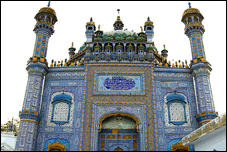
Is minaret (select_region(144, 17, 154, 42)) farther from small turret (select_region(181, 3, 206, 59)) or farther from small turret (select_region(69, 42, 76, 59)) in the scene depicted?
small turret (select_region(69, 42, 76, 59))

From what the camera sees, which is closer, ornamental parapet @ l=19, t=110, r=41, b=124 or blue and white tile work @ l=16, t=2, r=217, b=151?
ornamental parapet @ l=19, t=110, r=41, b=124

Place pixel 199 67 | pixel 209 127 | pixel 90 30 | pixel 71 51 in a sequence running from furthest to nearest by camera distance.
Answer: pixel 71 51
pixel 90 30
pixel 199 67
pixel 209 127

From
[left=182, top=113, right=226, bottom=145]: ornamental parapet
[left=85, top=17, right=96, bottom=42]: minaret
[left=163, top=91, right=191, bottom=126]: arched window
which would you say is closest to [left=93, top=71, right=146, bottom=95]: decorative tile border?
[left=163, top=91, right=191, bottom=126]: arched window

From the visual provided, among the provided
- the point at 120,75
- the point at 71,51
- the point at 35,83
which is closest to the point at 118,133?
the point at 120,75

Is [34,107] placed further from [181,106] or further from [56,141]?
[181,106]

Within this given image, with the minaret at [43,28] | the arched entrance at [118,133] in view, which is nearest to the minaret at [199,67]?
the arched entrance at [118,133]

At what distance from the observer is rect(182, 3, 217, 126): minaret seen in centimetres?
1630

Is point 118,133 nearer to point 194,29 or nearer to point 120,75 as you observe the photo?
point 120,75

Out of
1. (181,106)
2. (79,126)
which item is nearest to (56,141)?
(79,126)

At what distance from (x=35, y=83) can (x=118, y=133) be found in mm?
6486

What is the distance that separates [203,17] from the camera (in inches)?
794

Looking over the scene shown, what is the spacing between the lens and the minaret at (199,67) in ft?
53.5

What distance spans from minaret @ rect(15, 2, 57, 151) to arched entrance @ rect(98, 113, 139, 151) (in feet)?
14.0

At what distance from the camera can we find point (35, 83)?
1712 cm
